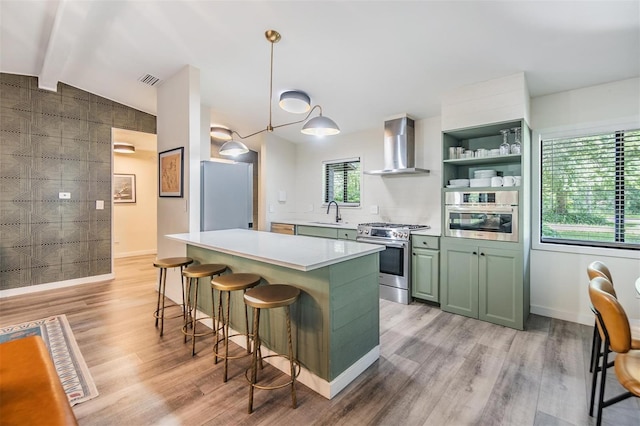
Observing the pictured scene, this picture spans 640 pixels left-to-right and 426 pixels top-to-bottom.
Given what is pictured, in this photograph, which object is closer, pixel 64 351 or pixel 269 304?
pixel 269 304

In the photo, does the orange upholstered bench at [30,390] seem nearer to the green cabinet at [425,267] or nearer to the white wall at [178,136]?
the white wall at [178,136]

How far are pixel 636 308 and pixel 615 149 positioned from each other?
1512 mm

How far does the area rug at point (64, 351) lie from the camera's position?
2000mm

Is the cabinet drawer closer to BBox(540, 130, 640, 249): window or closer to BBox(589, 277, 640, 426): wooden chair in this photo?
BBox(540, 130, 640, 249): window

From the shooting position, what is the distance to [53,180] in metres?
4.29

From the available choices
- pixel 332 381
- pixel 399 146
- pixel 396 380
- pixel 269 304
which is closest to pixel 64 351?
pixel 269 304

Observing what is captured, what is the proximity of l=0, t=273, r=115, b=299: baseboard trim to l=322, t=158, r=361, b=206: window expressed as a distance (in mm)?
3867

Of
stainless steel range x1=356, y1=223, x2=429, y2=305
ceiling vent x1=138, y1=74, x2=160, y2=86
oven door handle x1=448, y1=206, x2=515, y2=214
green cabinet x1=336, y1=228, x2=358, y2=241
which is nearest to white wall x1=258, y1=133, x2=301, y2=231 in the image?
Answer: green cabinet x1=336, y1=228, x2=358, y2=241

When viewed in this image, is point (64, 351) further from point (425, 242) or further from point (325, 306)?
point (425, 242)

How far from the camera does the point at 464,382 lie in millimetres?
2080

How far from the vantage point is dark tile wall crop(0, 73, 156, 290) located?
157 inches

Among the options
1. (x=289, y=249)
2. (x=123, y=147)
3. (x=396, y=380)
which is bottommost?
(x=396, y=380)

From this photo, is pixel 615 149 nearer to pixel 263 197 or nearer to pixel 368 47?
pixel 368 47

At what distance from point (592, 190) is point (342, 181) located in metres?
3.27
